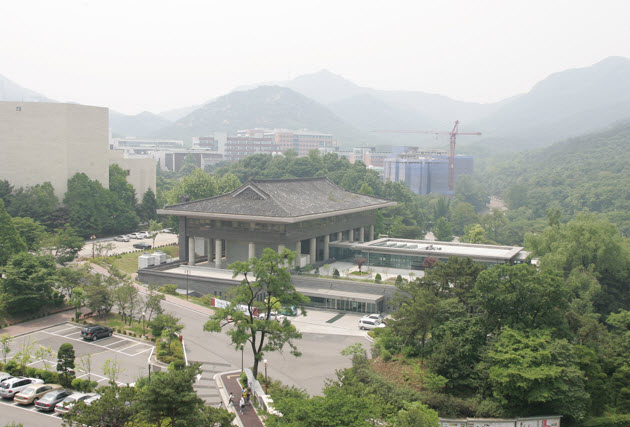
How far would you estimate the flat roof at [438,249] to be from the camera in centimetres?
3632

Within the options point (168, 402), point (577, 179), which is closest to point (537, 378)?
point (168, 402)

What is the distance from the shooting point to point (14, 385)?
1945 centimetres

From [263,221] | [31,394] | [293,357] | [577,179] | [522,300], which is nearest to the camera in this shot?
[31,394]

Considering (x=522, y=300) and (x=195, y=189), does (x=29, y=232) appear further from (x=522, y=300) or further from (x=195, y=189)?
(x=522, y=300)

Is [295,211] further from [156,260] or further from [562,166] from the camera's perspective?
[562,166]

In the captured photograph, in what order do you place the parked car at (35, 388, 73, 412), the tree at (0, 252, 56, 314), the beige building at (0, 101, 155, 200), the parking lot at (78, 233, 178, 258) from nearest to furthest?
the parked car at (35, 388, 73, 412)
the tree at (0, 252, 56, 314)
the parking lot at (78, 233, 178, 258)
the beige building at (0, 101, 155, 200)

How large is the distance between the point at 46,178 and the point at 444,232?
37667 millimetres

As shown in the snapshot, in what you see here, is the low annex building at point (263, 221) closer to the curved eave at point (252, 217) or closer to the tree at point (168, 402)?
the curved eave at point (252, 217)

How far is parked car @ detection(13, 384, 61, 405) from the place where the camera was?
18.8m

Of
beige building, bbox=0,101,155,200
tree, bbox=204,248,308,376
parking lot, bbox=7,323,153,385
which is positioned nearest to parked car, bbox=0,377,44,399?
parking lot, bbox=7,323,153,385

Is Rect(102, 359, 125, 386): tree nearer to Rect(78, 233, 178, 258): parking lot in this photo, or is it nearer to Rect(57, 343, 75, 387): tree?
Rect(57, 343, 75, 387): tree

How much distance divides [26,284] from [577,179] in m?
82.6

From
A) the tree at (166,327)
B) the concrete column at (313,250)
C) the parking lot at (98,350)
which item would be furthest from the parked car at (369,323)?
the concrete column at (313,250)

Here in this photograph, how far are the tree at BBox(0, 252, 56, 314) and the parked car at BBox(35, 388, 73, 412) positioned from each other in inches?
437
